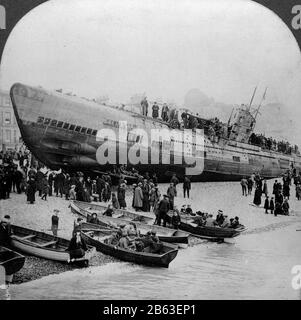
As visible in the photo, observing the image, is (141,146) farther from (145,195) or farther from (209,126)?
(209,126)

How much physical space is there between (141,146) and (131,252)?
1.03 metres

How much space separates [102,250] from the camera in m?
5.47

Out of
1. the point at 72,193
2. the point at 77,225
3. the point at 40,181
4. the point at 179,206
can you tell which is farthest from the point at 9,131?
the point at 179,206

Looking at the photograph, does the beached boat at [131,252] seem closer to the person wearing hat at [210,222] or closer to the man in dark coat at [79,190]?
the man in dark coat at [79,190]

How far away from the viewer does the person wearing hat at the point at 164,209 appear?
5.61 m

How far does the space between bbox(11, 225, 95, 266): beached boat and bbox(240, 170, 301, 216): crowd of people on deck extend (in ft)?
5.57

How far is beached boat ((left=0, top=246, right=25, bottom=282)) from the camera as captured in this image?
522 centimetres

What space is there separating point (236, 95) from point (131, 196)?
1411mm

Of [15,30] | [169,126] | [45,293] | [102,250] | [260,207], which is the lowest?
[45,293]

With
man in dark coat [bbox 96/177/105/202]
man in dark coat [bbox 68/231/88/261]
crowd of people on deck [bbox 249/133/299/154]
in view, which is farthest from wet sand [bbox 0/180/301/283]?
crowd of people on deck [bbox 249/133/299/154]

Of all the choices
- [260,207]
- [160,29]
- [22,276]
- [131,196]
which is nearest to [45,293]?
[22,276]

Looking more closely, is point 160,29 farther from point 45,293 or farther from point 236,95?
point 45,293

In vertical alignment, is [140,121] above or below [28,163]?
above

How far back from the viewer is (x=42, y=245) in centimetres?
532
